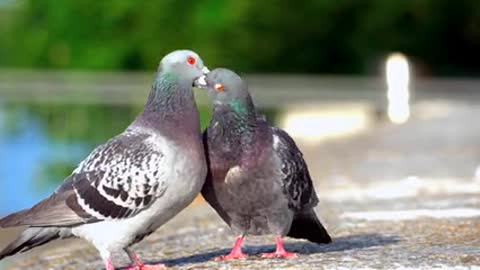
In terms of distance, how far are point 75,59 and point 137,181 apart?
1683 inches

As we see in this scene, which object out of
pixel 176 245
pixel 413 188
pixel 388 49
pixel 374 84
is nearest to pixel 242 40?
pixel 388 49

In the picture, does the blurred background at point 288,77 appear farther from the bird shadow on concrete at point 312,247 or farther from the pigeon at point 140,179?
the pigeon at point 140,179

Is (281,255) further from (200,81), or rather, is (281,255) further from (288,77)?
(288,77)

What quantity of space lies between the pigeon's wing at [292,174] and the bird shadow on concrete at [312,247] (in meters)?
0.44

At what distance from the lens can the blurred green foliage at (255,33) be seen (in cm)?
4316

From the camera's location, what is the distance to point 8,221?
6371 mm

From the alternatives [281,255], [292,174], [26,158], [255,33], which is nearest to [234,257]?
[281,255]

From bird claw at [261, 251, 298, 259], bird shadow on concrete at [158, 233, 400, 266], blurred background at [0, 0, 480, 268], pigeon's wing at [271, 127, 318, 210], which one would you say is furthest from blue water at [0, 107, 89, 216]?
pigeon's wing at [271, 127, 318, 210]

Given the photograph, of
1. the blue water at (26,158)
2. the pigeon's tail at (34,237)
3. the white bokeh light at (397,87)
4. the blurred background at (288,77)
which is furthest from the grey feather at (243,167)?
the white bokeh light at (397,87)

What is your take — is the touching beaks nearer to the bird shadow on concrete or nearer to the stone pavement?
the stone pavement

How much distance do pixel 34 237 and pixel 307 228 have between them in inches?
58.2

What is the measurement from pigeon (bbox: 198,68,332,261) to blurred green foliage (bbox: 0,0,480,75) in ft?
120

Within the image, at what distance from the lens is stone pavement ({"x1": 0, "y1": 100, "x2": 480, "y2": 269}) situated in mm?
6512

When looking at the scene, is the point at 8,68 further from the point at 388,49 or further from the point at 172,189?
the point at 172,189
